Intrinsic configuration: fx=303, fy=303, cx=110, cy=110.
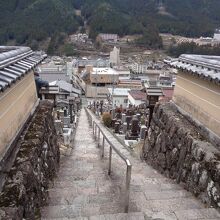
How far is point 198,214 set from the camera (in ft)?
16.1

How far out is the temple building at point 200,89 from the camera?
632 centimetres

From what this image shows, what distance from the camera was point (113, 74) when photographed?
174ft

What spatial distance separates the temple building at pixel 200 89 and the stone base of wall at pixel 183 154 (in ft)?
1.02

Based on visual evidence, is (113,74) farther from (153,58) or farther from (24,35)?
(24,35)

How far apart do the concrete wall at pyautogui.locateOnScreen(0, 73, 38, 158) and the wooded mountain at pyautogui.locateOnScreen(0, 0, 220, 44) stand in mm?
106144

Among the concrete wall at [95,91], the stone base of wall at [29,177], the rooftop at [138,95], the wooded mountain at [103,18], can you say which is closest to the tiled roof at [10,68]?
the stone base of wall at [29,177]

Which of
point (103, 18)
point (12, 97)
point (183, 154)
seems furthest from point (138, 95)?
point (103, 18)

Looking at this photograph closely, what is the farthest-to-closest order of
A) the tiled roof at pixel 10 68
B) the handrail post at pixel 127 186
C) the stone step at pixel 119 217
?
1. the handrail post at pixel 127 186
2. the stone step at pixel 119 217
3. the tiled roof at pixel 10 68

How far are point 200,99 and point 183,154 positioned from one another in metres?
1.53

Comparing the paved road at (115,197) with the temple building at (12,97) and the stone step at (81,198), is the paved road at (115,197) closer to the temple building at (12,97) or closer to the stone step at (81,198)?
the stone step at (81,198)

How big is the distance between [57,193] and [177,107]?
4.85 m

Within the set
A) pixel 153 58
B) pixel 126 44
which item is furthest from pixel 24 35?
pixel 153 58

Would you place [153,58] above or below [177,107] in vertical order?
below

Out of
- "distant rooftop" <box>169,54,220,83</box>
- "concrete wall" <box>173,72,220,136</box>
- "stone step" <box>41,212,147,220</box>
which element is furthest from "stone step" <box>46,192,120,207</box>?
"distant rooftop" <box>169,54,220,83</box>
